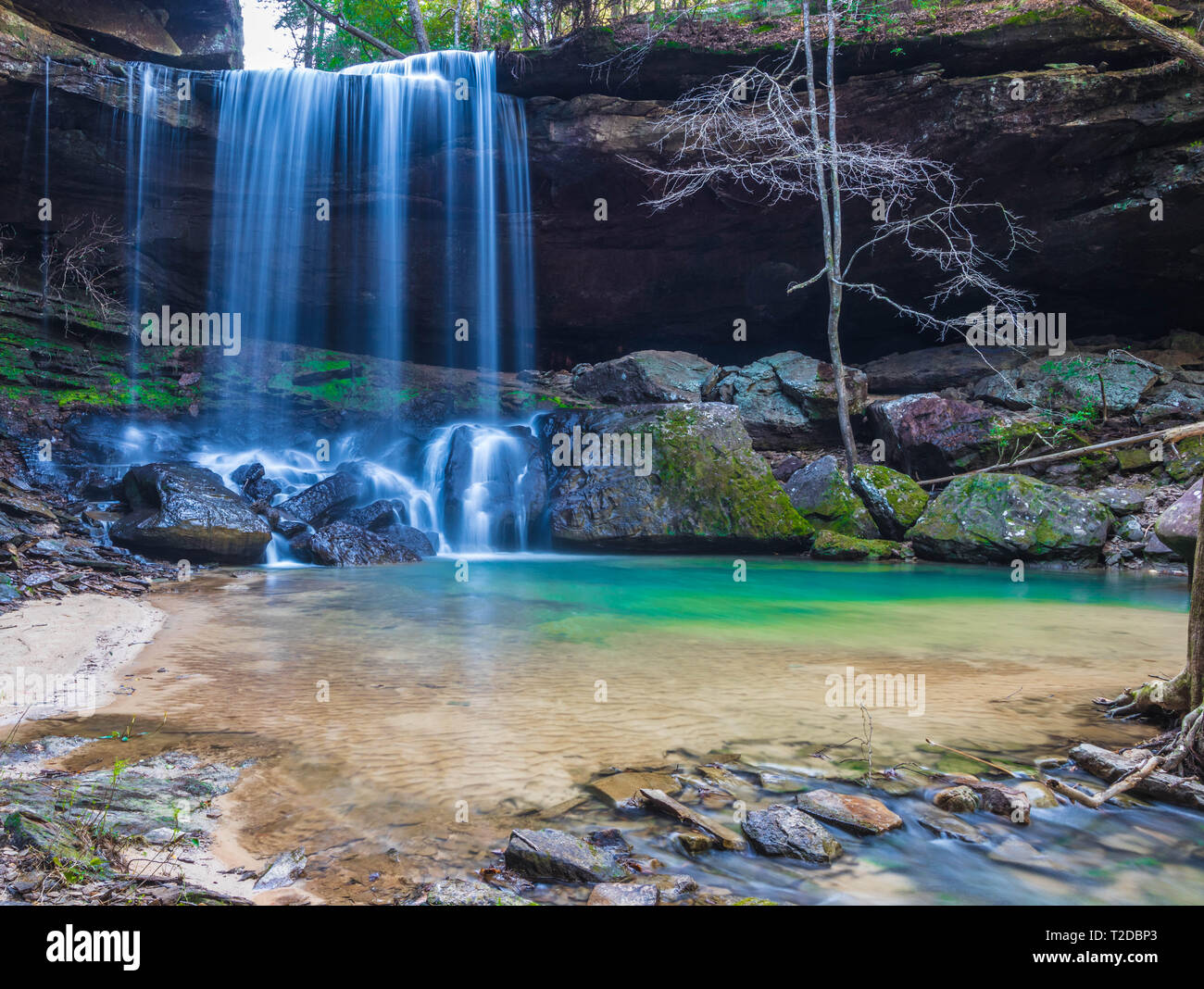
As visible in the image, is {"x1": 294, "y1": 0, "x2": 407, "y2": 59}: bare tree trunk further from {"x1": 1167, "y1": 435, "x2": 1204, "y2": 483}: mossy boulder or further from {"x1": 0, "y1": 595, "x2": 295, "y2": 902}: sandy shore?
{"x1": 1167, "y1": 435, "x2": 1204, "y2": 483}: mossy boulder

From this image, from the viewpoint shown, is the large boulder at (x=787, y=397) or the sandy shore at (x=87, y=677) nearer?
the sandy shore at (x=87, y=677)

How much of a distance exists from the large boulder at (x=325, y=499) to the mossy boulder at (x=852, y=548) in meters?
7.47

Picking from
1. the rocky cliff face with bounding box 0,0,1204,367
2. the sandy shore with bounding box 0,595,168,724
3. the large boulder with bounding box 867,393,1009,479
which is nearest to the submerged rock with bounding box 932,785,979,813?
the sandy shore with bounding box 0,595,168,724

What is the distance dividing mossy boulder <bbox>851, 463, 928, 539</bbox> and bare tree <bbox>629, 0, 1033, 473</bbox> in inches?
20.2

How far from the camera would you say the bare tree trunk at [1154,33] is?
572 cm

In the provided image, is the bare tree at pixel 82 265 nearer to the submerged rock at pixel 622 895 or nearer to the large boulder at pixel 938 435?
the large boulder at pixel 938 435

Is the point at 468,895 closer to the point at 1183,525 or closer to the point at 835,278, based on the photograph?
the point at 1183,525

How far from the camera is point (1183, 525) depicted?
3.94m

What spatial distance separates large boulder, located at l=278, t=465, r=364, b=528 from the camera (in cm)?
1088

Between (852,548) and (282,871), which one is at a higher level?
(852,548)

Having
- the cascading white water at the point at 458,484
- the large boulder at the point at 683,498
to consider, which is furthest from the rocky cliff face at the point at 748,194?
the large boulder at the point at 683,498

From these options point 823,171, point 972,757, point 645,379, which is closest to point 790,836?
point 972,757

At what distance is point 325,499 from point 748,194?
10.1 m
